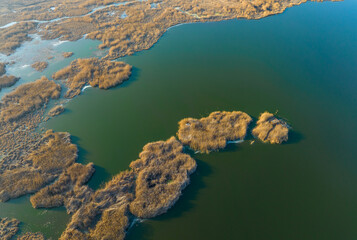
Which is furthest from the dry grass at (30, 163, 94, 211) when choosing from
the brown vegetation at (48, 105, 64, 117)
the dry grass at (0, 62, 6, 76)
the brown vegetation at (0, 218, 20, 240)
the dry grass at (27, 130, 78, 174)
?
the dry grass at (0, 62, 6, 76)

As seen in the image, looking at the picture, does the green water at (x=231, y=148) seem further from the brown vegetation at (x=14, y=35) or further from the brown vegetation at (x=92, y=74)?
the brown vegetation at (x=14, y=35)

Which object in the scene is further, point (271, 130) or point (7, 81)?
point (7, 81)

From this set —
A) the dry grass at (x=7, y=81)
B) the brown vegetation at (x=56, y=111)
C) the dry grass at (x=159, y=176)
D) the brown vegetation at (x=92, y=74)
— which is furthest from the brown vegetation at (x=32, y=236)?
the dry grass at (x=7, y=81)

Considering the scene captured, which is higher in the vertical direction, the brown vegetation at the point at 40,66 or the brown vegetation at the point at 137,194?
the brown vegetation at the point at 40,66

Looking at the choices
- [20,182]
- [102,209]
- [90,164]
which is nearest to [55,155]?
[20,182]

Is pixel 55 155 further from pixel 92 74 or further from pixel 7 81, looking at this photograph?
pixel 7 81

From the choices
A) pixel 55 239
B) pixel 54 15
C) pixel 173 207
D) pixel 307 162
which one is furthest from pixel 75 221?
pixel 54 15

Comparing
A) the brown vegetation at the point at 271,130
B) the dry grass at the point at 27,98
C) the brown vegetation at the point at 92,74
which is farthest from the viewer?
the brown vegetation at the point at 92,74
